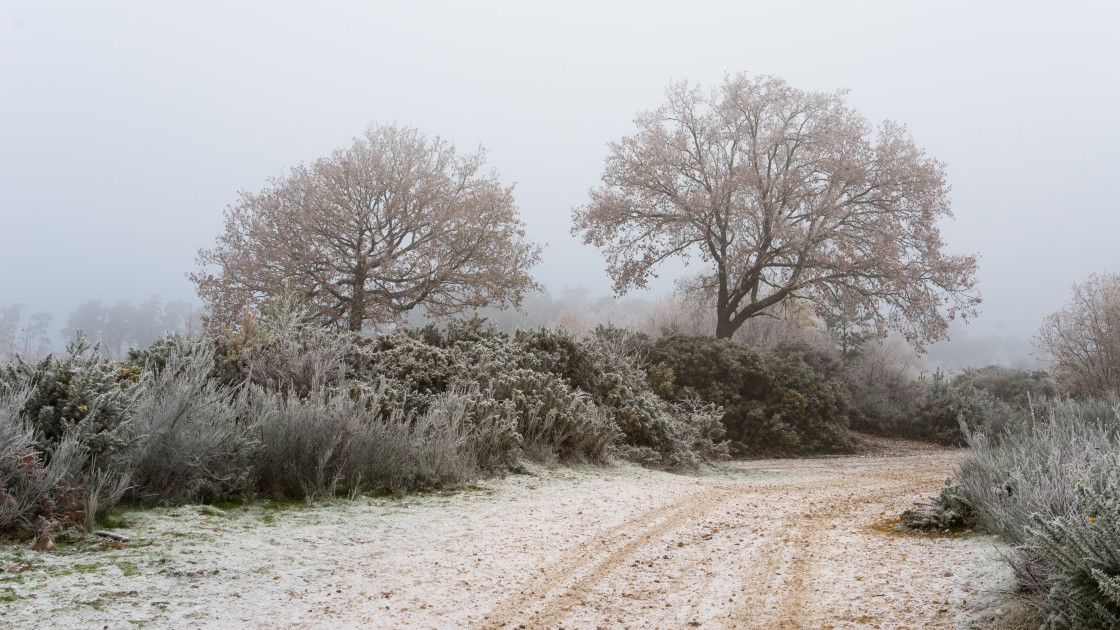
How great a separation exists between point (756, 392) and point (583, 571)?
43.3 feet

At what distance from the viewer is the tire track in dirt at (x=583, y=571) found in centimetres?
346

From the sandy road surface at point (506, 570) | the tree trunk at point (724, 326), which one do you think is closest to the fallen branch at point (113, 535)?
the sandy road surface at point (506, 570)

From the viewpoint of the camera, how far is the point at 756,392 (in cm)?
1659

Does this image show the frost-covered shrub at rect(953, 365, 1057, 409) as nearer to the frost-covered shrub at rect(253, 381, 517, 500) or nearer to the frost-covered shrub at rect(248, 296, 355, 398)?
the frost-covered shrub at rect(253, 381, 517, 500)

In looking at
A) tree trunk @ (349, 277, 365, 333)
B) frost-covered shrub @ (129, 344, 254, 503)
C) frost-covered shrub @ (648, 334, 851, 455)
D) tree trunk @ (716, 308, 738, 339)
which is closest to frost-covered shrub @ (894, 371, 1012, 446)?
frost-covered shrub @ (648, 334, 851, 455)

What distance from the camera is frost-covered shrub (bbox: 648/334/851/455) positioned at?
606 inches

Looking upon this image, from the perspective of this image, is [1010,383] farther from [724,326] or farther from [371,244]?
[371,244]

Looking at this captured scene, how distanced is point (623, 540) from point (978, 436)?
3.57 meters

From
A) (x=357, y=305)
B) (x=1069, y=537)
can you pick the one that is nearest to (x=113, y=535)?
(x=1069, y=537)

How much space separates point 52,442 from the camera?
475 centimetres

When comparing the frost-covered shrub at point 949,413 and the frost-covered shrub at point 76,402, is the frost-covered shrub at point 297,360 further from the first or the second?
the frost-covered shrub at point 949,413

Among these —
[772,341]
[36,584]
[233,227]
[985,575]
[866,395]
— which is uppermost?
[233,227]

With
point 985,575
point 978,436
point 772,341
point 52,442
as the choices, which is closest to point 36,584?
point 52,442

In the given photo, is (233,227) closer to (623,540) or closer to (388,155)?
(388,155)
